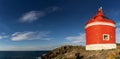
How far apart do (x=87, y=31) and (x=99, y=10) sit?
136 inches

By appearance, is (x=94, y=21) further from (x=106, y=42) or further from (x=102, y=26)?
(x=106, y=42)

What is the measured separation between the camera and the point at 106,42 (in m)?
20.1

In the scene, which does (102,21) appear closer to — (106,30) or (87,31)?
(106,30)

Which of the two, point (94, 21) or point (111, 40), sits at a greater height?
point (94, 21)

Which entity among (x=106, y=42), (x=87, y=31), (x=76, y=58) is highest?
(x=87, y=31)

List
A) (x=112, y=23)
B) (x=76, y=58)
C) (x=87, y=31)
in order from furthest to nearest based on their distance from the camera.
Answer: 1. (x=87, y=31)
2. (x=112, y=23)
3. (x=76, y=58)

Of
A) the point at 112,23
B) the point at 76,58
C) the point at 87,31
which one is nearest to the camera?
the point at 76,58

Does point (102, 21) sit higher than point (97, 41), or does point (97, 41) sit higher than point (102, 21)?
point (102, 21)

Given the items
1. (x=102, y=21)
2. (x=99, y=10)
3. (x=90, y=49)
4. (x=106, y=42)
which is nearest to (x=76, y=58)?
(x=90, y=49)

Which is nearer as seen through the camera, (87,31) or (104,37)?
(104,37)

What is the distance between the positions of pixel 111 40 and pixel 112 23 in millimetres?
2303

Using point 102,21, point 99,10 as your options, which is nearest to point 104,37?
point 102,21

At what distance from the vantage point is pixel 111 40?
20.5m

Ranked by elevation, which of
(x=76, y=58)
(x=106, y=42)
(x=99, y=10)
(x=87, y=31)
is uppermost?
(x=99, y=10)
